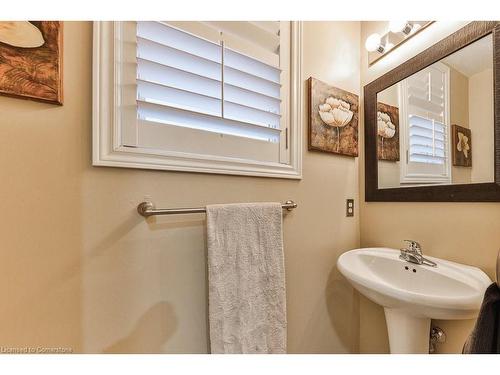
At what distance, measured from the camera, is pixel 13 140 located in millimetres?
611

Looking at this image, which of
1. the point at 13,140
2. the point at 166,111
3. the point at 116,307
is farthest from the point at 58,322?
the point at 166,111

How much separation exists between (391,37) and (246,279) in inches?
54.2

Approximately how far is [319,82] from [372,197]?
0.68 metres

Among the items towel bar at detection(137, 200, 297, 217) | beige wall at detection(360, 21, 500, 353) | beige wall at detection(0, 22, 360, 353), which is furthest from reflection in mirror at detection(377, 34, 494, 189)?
towel bar at detection(137, 200, 297, 217)

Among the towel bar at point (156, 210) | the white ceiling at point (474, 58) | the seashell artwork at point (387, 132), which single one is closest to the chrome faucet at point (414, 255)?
the seashell artwork at point (387, 132)

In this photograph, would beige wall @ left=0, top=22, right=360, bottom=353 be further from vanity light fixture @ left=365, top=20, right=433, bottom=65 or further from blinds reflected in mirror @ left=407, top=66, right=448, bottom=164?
vanity light fixture @ left=365, top=20, right=433, bottom=65

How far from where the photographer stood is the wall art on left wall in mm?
590

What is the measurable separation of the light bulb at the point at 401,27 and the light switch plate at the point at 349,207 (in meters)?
0.86

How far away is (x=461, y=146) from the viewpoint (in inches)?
33.9

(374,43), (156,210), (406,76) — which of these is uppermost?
(374,43)

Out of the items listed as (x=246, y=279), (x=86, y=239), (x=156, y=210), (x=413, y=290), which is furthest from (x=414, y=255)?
(x=86, y=239)

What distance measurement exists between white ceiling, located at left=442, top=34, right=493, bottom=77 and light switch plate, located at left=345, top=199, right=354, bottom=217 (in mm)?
705

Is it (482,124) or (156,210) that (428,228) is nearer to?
(482,124)

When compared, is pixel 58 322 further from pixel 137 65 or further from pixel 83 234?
pixel 137 65
